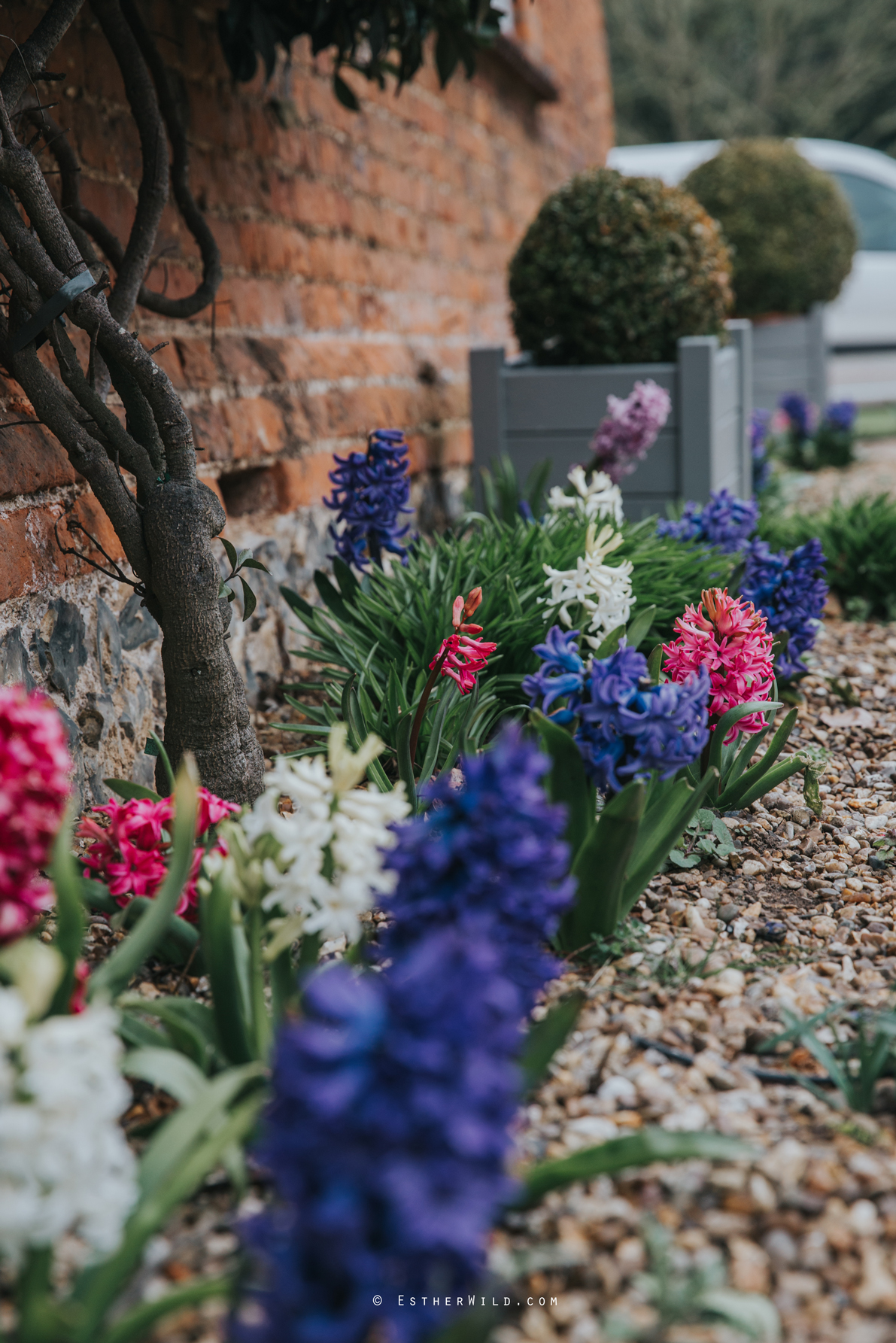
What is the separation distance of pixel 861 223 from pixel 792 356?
9.04 feet

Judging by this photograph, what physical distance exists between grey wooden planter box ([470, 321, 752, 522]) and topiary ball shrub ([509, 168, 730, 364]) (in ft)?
0.35

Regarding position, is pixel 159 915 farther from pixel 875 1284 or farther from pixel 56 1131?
pixel 875 1284

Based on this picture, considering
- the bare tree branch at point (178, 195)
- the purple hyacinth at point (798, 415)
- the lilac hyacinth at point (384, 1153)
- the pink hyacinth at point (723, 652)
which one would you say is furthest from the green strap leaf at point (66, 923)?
the purple hyacinth at point (798, 415)

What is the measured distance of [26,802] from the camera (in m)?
1.18

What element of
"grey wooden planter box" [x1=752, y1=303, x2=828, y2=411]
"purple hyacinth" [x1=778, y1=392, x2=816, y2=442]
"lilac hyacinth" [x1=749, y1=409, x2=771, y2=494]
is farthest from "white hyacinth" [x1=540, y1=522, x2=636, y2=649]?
"grey wooden planter box" [x1=752, y1=303, x2=828, y2=411]

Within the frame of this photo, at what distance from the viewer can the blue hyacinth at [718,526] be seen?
10.4 feet

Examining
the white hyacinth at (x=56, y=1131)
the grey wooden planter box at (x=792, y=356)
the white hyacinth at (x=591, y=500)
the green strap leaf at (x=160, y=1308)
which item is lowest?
the green strap leaf at (x=160, y=1308)

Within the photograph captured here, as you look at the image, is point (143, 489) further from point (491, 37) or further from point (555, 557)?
point (491, 37)

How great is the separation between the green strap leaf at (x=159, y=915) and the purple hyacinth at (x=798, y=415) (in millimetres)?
6320

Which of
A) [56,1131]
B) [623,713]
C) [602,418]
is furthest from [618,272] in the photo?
[56,1131]

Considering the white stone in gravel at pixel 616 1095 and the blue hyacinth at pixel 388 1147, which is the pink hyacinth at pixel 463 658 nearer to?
the white stone in gravel at pixel 616 1095

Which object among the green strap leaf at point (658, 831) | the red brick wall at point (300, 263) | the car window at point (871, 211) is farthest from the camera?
the car window at point (871, 211)

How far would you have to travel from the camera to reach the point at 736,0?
2033 cm

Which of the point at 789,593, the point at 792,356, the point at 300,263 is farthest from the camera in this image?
the point at 792,356
